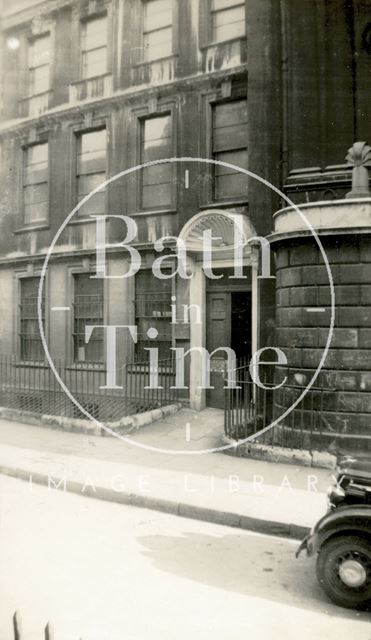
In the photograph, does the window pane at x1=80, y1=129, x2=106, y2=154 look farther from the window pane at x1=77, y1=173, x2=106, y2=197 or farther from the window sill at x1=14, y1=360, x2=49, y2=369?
the window sill at x1=14, y1=360, x2=49, y2=369

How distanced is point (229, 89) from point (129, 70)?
9.97ft

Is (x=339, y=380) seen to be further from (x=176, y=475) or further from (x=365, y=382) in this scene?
(x=176, y=475)

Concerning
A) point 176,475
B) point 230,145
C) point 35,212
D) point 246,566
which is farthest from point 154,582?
point 35,212

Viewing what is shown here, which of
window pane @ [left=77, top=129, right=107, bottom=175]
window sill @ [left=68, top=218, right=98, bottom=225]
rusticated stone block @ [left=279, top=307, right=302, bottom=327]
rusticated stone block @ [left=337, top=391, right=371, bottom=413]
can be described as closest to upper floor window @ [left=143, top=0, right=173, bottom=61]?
window pane @ [left=77, top=129, right=107, bottom=175]

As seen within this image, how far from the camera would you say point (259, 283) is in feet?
37.3

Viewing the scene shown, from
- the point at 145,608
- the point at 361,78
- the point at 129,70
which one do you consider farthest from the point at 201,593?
the point at 129,70

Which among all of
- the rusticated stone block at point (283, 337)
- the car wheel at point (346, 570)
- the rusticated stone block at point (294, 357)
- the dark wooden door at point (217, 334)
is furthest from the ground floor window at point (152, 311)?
the car wheel at point (346, 570)

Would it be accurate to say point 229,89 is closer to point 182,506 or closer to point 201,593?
point 182,506

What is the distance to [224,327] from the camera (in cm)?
1235

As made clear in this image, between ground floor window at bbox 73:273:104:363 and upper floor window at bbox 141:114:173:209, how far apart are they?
2.66 meters

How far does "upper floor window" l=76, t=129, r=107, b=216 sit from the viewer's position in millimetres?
14219

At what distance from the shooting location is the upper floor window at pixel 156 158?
13.2 metres

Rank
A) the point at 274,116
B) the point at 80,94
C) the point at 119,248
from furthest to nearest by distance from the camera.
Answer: the point at 80,94
the point at 119,248
the point at 274,116

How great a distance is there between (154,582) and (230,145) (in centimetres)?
1012
